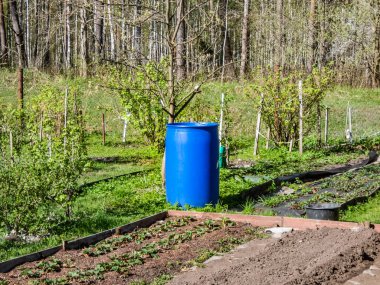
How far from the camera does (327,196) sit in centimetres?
933

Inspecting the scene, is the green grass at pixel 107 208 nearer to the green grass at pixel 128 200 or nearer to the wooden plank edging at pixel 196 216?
the green grass at pixel 128 200

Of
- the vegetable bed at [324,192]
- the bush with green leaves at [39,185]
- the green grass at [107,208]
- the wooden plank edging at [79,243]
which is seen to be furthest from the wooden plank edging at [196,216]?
the vegetable bed at [324,192]

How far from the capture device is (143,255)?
614 centimetres

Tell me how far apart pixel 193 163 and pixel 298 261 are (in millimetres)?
3375

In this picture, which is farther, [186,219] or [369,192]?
[369,192]

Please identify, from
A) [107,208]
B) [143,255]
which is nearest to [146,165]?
[107,208]

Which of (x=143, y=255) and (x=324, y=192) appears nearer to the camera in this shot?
(x=143, y=255)

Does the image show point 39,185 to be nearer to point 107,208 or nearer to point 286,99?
point 107,208

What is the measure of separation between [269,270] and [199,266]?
2.26ft

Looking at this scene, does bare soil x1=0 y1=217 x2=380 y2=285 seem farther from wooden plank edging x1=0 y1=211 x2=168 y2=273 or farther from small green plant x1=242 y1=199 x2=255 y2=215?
small green plant x1=242 y1=199 x2=255 y2=215

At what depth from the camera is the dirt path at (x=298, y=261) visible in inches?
200

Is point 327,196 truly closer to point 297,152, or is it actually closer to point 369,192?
point 369,192

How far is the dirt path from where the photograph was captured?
5070 millimetres

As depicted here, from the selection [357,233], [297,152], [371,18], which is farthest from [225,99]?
[371,18]
